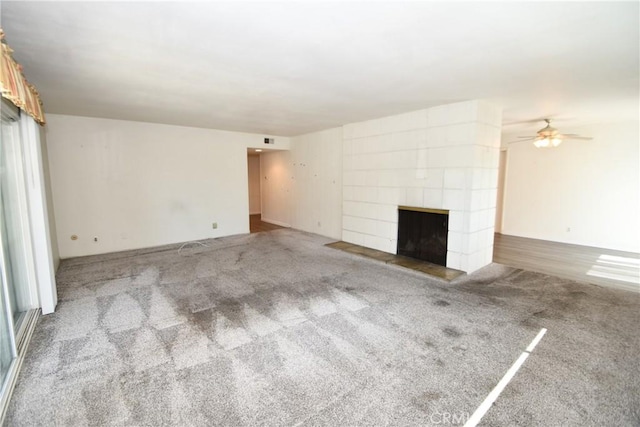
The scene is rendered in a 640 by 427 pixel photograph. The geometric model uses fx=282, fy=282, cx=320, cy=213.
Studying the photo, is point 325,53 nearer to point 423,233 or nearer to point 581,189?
point 423,233

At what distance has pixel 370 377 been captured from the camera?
1.99 m

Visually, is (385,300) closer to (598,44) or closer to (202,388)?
(202,388)

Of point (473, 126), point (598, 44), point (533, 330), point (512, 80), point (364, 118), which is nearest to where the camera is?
point (598, 44)

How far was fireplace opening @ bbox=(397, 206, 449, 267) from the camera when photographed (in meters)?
4.35

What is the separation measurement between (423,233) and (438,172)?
3.31 feet

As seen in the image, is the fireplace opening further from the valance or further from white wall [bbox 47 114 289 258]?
the valance

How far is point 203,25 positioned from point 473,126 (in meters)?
3.46

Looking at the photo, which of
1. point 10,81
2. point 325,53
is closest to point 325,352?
point 325,53

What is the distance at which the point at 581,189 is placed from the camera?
574 cm

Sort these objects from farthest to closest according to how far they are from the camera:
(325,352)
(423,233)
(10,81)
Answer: (423,233)
(325,352)
(10,81)

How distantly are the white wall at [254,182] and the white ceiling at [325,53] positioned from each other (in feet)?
18.2

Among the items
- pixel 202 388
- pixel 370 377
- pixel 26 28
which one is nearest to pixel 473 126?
pixel 370 377

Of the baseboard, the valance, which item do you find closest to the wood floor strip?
the baseboard

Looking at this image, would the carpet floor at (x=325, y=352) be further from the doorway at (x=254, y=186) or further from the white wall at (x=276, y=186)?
the doorway at (x=254, y=186)
